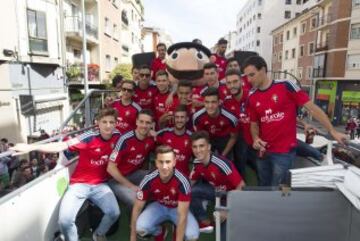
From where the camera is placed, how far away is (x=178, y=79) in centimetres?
559

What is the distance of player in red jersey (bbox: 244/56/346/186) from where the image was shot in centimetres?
343

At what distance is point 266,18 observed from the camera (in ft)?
175

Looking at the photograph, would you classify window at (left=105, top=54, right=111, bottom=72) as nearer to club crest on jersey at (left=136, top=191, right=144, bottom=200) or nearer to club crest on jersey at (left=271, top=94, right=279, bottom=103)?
club crest on jersey at (left=136, top=191, right=144, bottom=200)

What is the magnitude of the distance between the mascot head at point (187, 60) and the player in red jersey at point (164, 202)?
97.6 inches

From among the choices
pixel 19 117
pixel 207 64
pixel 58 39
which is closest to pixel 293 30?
pixel 58 39

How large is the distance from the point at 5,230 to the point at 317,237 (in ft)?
9.10

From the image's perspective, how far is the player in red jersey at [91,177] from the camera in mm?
3326

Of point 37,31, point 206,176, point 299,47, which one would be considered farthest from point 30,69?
point 299,47

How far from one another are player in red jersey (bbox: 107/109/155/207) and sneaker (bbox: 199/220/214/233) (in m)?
0.87

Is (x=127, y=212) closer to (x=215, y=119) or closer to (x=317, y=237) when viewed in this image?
(x=215, y=119)

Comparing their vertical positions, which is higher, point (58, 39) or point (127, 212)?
point (58, 39)

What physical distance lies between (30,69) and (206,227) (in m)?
12.9

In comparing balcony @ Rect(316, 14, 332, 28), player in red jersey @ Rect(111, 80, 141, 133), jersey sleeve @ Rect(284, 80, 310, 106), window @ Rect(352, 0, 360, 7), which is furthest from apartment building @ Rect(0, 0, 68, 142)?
balcony @ Rect(316, 14, 332, 28)

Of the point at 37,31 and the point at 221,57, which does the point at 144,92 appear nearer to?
the point at 221,57
